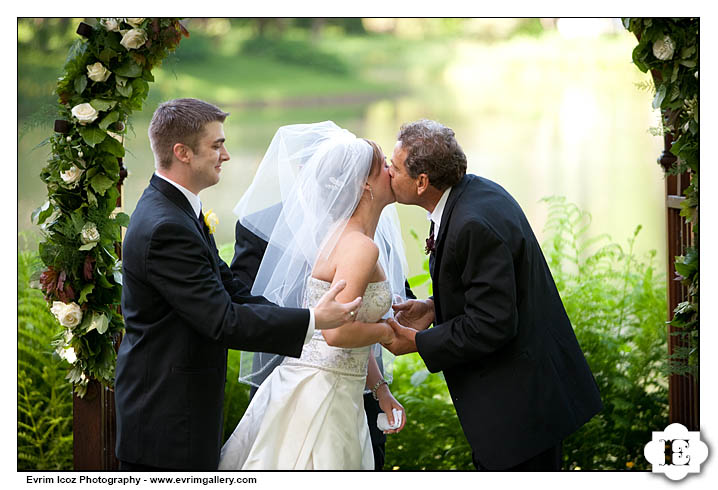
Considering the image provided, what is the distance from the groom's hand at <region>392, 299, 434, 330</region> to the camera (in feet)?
11.8

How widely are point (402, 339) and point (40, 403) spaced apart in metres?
2.88

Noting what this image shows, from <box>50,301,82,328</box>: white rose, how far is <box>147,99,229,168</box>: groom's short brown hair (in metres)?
1.01

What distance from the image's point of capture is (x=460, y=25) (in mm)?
7477

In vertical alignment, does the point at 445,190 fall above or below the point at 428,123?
below

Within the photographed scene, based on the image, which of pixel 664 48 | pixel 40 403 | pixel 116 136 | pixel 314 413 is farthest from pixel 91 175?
pixel 664 48

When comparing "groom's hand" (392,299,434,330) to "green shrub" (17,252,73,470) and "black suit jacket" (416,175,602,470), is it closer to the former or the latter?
"black suit jacket" (416,175,602,470)

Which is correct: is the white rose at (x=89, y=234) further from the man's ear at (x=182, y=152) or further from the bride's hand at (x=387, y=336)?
the bride's hand at (x=387, y=336)

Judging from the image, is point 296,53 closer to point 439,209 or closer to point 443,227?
point 439,209

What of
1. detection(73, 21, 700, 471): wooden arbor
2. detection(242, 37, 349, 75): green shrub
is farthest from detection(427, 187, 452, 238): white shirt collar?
detection(242, 37, 349, 75): green shrub

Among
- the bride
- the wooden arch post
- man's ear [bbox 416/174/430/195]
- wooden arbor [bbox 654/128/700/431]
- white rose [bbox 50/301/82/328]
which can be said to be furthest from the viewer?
wooden arbor [bbox 654/128/700/431]

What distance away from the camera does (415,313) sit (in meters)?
3.63
